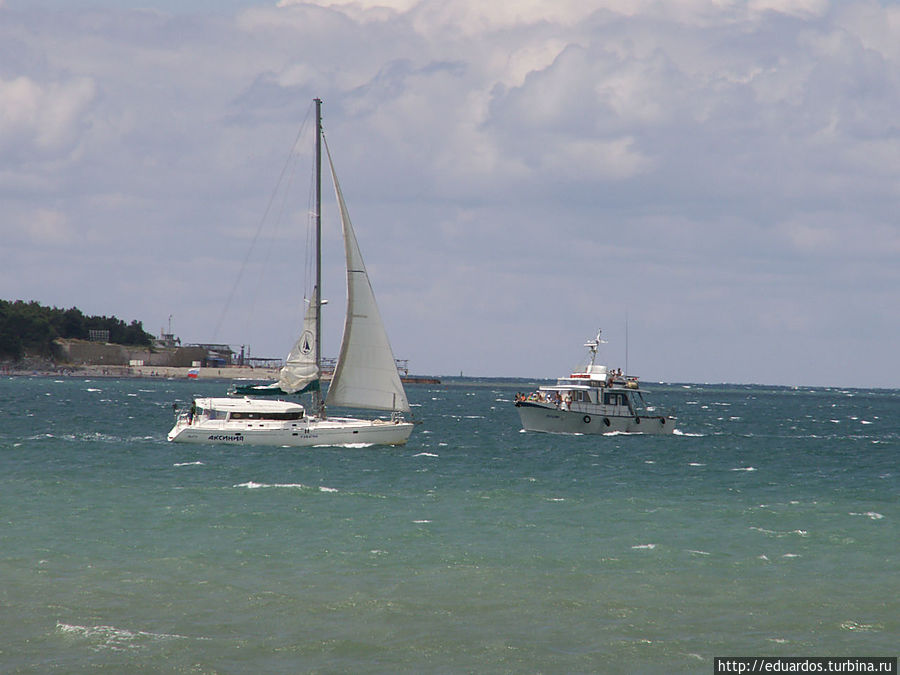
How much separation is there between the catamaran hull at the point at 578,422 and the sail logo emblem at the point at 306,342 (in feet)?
76.2

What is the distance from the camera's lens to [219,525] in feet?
99.6

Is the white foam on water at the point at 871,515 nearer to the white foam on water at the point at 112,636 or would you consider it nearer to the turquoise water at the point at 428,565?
the turquoise water at the point at 428,565

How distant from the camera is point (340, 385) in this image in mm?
53312

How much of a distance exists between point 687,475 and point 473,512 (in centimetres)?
1651

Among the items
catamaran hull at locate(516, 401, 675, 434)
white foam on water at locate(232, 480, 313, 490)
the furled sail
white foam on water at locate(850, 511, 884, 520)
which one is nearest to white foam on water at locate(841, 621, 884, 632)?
white foam on water at locate(850, 511, 884, 520)

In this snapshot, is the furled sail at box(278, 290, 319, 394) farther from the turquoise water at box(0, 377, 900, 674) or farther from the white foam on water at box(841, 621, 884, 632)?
the white foam on water at box(841, 621, 884, 632)

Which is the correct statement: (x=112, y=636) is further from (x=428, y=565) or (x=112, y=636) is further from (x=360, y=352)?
(x=360, y=352)

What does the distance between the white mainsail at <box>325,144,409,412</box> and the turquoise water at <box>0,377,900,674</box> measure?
467 cm

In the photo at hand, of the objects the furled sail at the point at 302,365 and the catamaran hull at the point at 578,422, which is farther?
the catamaran hull at the point at 578,422

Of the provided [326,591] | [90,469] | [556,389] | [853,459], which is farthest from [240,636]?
[556,389]

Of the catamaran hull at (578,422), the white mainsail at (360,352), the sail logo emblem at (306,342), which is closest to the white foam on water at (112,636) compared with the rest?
the white mainsail at (360,352)

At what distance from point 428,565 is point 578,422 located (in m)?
48.3

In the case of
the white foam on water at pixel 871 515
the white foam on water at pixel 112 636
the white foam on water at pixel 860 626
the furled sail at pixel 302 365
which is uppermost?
the furled sail at pixel 302 365

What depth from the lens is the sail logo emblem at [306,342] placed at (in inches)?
2104
